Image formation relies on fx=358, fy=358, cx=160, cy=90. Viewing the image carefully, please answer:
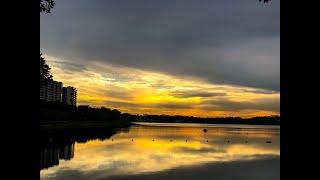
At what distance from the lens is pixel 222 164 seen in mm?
59750

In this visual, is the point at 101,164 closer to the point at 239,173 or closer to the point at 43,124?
the point at 239,173
